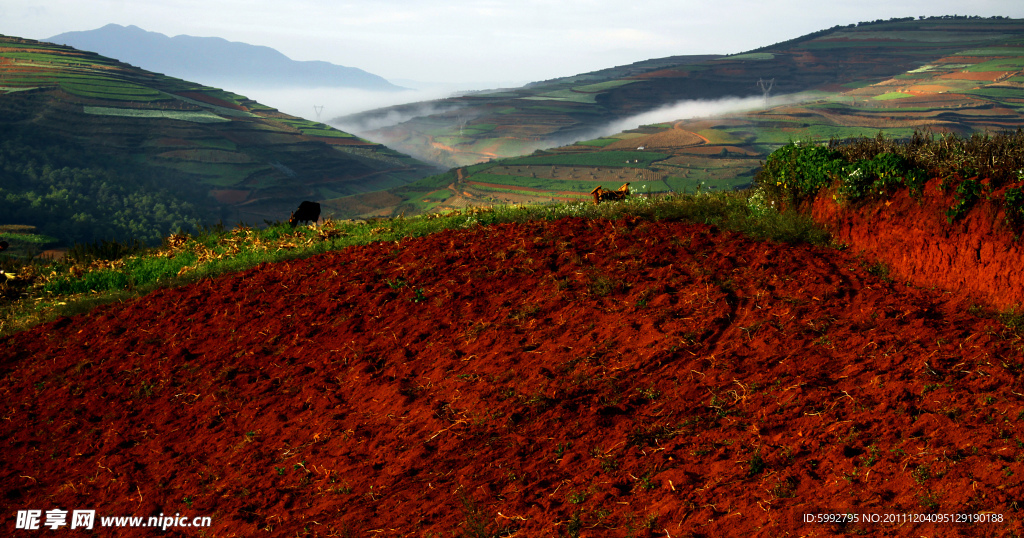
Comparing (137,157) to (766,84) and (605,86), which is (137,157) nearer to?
(605,86)

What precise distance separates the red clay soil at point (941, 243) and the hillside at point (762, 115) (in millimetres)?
20123

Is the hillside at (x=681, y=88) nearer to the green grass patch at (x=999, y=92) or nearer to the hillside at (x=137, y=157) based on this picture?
the hillside at (x=137, y=157)

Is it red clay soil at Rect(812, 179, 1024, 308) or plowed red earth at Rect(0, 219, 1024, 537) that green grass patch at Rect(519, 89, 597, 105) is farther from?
plowed red earth at Rect(0, 219, 1024, 537)

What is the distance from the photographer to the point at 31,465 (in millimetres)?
5891

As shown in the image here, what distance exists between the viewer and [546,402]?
17.6 ft

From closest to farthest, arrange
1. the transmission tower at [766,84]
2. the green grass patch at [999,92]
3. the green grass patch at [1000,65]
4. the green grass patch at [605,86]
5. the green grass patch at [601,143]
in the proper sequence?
the green grass patch at [999,92] < the green grass patch at [601,143] < the green grass patch at [1000,65] < the transmission tower at [766,84] < the green grass patch at [605,86]

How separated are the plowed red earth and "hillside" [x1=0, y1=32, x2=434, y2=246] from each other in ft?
215

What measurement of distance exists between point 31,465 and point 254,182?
3835 inches

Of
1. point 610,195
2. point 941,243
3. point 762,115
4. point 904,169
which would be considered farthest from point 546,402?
point 762,115

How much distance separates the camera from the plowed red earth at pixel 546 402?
13.8 ft

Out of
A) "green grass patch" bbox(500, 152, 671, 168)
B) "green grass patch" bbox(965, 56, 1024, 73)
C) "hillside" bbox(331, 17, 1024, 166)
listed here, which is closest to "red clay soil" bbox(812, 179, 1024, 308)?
"green grass patch" bbox(500, 152, 671, 168)

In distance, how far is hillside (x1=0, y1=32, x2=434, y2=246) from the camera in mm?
76938

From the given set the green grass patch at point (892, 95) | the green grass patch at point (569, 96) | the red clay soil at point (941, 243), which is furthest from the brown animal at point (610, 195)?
the green grass patch at point (569, 96)

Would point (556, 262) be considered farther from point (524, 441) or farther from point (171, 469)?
point (171, 469)
